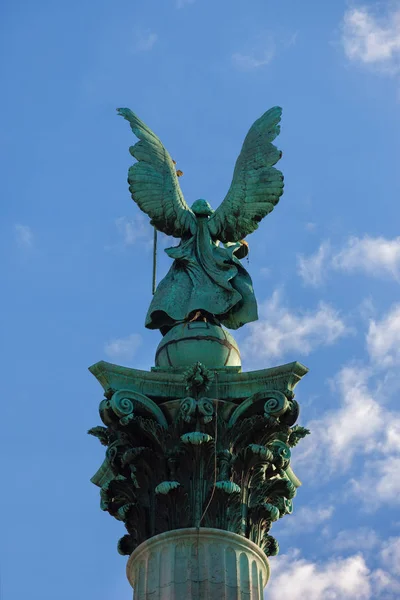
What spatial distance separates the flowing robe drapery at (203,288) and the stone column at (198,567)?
6273 millimetres

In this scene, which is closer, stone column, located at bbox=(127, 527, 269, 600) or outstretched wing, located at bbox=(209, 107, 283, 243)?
stone column, located at bbox=(127, 527, 269, 600)

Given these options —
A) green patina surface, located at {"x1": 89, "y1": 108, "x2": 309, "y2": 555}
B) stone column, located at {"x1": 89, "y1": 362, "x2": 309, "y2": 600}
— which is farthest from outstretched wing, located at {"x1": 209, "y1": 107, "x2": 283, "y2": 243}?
stone column, located at {"x1": 89, "y1": 362, "x2": 309, "y2": 600}

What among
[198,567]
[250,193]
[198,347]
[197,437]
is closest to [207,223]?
[250,193]

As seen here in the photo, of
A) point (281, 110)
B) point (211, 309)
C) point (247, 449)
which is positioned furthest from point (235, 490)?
point (281, 110)

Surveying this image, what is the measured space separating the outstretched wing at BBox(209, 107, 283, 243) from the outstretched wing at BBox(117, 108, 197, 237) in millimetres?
804

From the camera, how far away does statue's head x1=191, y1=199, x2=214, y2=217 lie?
30.6 m

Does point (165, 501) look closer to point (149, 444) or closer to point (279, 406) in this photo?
point (149, 444)

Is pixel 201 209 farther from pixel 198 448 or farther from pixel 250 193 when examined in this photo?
pixel 198 448

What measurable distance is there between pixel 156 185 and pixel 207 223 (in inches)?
67.2

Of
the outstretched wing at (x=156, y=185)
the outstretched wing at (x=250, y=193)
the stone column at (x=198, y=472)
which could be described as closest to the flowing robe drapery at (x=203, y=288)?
the outstretched wing at (x=250, y=193)

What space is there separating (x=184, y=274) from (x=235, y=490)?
716 centimetres

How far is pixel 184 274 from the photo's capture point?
95.8 ft

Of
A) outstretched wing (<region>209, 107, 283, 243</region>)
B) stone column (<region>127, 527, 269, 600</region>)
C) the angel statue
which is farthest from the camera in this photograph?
outstretched wing (<region>209, 107, 283, 243</region>)

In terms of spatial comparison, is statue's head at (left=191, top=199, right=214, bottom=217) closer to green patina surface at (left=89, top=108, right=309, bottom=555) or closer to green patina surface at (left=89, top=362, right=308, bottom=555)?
green patina surface at (left=89, top=108, right=309, bottom=555)
